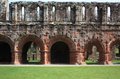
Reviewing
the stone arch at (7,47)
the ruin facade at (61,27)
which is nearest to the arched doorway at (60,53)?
the ruin facade at (61,27)

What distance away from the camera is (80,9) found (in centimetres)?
3884

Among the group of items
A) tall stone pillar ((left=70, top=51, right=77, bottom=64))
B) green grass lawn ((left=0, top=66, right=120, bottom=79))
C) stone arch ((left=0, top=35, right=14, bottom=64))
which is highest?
stone arch ((left=0, top=35, right=14, bottom=64))

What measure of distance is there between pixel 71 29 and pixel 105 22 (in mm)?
3258

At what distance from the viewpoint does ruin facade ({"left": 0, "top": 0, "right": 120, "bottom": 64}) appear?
38.3 metres

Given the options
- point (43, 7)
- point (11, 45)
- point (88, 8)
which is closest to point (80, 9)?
point (88, 8)

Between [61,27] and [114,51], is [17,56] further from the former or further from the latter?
[114,51]

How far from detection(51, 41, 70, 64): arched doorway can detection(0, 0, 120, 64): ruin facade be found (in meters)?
1.94

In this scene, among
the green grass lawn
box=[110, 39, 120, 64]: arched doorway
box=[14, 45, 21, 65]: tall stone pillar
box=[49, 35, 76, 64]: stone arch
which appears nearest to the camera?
the green grass lawn

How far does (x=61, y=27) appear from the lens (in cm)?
3838

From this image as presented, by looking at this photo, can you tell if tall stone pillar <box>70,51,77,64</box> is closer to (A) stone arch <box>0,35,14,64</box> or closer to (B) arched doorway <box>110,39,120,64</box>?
(B) arched doorway <box>110,39,120,64</box>

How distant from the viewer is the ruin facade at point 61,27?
3831 centimetres

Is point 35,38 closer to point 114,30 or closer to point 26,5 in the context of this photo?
point 26,5

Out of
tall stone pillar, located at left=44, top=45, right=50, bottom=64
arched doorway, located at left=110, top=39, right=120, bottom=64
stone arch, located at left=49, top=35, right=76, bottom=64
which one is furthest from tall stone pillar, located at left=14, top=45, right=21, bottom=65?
arched doorway, located at left=110, top=39, right=120, bottom=64

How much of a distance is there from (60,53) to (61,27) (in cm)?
397
